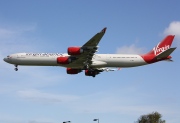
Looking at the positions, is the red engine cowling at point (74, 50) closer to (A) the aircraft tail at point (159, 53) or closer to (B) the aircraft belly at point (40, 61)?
(B) the aircraft belly at point (40, 61)

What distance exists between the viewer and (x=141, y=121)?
6334 inches

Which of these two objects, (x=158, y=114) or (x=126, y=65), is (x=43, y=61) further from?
(x=158, y=114)

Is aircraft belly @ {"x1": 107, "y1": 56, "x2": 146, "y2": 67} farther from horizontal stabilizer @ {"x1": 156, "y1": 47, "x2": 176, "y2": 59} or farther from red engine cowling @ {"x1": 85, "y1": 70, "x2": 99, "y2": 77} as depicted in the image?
red engine cowling @ {"x1": 85, "y1": 70, "x2": 99, "y2": 77}

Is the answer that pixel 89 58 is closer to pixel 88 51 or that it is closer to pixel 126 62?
pixel 88 51

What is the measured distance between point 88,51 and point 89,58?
336 cm

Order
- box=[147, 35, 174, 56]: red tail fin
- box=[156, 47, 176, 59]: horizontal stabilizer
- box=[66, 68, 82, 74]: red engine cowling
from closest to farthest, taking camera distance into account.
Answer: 1. box=[156, 47, 176, 59]: horizontal stabilizer
2. box=[147, 35, 174, 56]: red tail fin
3. box=[66, 68, 82, 74]: red engine cowling

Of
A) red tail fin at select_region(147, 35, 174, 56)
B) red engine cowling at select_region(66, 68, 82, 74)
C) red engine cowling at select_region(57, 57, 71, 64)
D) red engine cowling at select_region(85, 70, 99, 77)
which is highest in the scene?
red tail fin at select_region(147, 35, 174, 56)

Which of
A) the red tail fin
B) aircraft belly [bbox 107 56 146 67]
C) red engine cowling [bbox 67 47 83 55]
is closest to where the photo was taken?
red engine cowling [bbox 67 47 83 55]

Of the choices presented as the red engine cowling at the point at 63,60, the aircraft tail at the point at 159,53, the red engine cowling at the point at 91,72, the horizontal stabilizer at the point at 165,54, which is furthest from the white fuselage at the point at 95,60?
the red engine cowling at the point at 91,72

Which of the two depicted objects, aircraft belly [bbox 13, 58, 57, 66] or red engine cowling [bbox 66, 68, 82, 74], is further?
red engine cowling [bbox 66, 68, 82, 74]

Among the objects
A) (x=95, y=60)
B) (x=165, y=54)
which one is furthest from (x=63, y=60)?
(x=165, y=54)


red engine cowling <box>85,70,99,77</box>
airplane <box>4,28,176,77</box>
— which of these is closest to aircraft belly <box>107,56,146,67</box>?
airplane <box>4,28,176,77</box>

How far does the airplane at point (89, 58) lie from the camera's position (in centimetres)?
8638

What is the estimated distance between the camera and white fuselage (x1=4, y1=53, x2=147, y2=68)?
89562 mm
